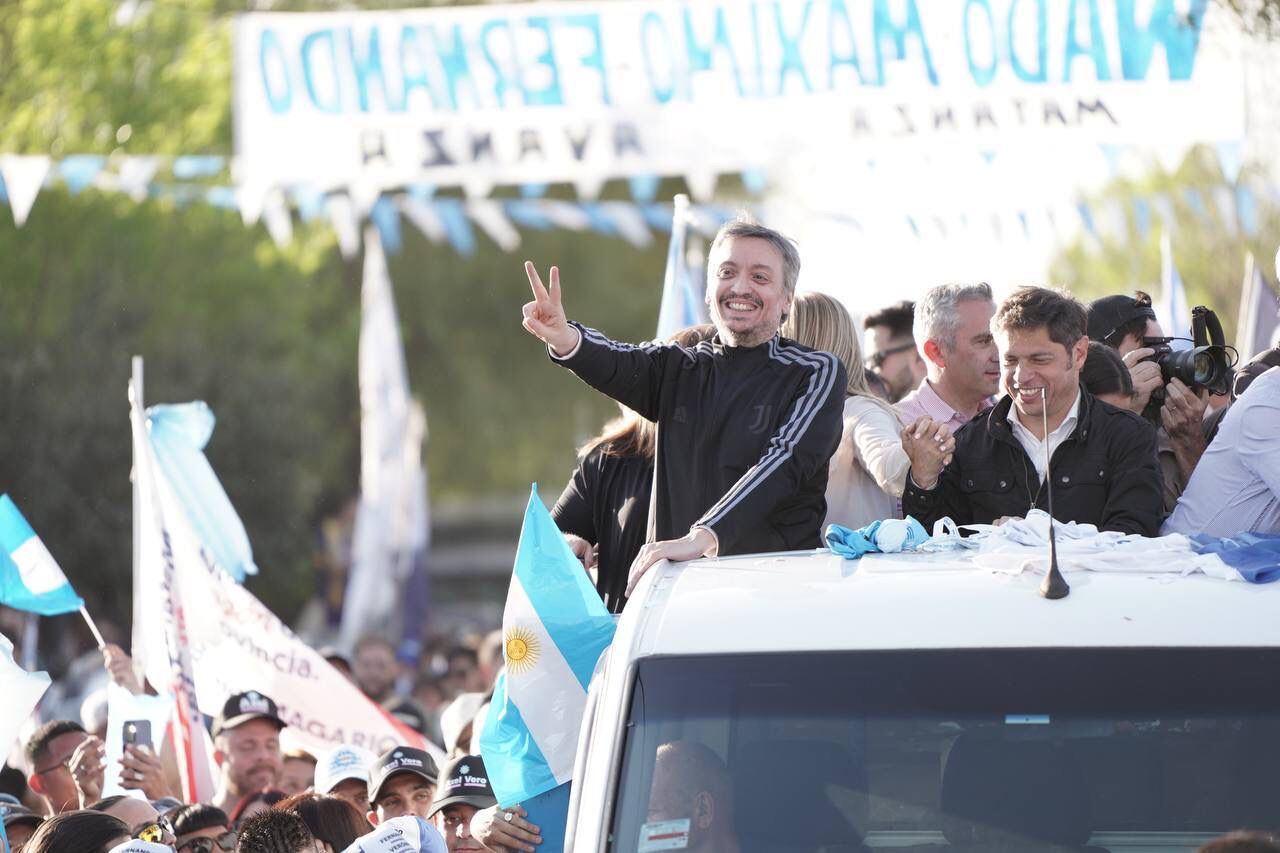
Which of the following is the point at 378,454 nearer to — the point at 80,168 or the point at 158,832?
the point at 80,168

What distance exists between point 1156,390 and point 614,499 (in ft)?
6.06

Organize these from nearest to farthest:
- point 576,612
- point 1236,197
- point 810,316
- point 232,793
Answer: point 576,612, point 810,316, point 232,793, point 1236,197

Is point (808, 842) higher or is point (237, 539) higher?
point (808, 842)

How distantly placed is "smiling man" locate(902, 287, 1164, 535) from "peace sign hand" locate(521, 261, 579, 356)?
0.97m

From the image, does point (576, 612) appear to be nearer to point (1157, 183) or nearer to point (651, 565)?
point (651, 565)

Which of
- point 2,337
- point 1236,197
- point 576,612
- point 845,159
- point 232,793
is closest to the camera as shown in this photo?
point 576,612

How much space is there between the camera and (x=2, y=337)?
26.4 m

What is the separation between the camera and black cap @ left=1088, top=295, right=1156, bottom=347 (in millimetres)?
7102

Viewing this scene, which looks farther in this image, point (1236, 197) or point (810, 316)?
point (1236, 197)

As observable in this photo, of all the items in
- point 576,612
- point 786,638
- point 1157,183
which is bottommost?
point 1157,183

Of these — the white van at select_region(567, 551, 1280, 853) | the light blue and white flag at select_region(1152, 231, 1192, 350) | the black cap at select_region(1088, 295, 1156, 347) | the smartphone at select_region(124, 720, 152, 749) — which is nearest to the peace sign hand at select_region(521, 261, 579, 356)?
the white van at select_region(567, 551, 1280, 853)

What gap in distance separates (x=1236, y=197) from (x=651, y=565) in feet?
40.9

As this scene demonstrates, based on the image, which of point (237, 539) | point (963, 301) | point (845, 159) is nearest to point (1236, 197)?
point (845, 159)

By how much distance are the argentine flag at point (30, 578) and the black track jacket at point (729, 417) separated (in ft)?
13.8
